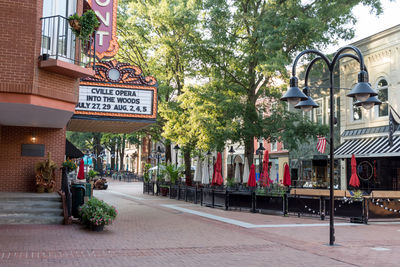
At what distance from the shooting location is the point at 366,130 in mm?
25391

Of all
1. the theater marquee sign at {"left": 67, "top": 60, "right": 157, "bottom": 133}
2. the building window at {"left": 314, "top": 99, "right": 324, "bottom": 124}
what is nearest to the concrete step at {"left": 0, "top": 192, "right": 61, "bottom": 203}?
the theater marquee sign at {"left": 67, "top": 60, "right": 157, "bottom": 133}

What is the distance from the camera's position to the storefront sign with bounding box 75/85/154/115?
1458 cm

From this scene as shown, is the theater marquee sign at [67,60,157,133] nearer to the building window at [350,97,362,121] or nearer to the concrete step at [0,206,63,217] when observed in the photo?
the concrete step at [0,206,63,217]

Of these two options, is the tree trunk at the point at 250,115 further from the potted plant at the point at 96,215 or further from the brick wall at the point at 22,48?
the brick wall at the point at 22,48

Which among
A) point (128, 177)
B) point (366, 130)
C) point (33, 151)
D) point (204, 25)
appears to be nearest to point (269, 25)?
point (204, 25)

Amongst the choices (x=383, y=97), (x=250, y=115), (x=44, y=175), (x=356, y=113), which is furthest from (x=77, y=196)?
(x=356, y=113)

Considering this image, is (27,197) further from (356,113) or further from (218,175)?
(356,113)

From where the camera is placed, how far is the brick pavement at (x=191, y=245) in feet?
27.6

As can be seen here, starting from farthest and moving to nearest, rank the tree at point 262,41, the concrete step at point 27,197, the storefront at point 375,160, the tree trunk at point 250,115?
the storefront at point 375,160 → the tree trunk at point 250,115 → the tree at point 262,41 → the concrete step at point 27,197

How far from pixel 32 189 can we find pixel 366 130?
761 inches

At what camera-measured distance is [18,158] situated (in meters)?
14.9

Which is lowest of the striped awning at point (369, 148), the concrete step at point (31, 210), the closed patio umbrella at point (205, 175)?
the concrete step at point (31, 210)

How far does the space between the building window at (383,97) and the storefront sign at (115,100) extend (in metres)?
15.5

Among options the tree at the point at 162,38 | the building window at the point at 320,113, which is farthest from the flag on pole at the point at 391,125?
the tree at the point at 162,38
